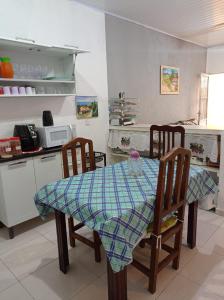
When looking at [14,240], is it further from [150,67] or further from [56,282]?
[150,67]

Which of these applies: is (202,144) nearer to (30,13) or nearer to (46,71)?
(46,71)

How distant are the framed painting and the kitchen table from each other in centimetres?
301

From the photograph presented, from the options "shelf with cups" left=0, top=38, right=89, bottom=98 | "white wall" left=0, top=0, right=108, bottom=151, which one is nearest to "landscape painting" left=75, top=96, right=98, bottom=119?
"white wall" left=0, top=0, right=108, bottom=151

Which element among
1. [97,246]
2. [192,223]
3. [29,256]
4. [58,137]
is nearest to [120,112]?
[58,137]

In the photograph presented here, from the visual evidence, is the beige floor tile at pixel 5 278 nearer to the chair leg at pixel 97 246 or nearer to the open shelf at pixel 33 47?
the chair leg at pixel 97 246

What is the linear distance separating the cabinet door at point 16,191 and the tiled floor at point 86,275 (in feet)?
0.86

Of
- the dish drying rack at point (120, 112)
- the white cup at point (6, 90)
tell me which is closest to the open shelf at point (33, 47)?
the white cup at point (6, 90)

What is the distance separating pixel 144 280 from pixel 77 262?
2.00 feet

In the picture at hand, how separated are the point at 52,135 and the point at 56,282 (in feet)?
5.04

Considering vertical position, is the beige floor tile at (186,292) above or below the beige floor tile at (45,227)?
above

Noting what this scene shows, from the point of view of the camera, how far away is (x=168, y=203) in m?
1.52

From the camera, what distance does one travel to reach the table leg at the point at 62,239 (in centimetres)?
175

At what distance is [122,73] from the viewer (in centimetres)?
376

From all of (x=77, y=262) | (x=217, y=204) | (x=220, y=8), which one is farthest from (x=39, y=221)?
(x=220, y=8)
